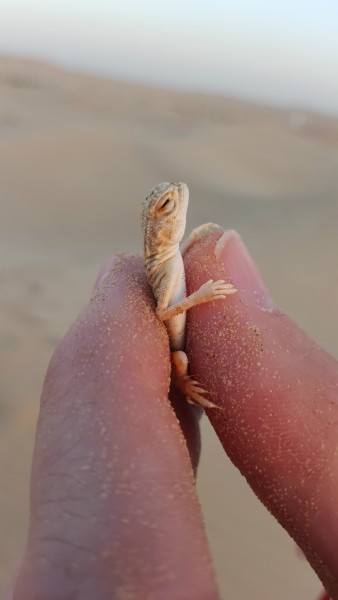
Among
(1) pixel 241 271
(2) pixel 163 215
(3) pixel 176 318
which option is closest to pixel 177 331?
(3) pixel 176 318

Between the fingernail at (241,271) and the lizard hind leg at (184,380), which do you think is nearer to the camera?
the lizard hind leg at (184,380)

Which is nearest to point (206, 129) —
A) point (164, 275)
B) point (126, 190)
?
point (126, 190)

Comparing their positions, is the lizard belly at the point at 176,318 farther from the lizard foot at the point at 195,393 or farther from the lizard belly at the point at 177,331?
the lizard foot at the point at 195,393

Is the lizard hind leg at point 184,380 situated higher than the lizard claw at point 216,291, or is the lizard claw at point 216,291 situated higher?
the lizard claw at point 216,291

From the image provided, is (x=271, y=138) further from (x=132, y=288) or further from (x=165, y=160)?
(x=132, y=288)

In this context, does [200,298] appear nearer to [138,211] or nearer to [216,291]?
[216,291]

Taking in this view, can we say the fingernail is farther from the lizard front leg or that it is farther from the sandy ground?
the sandy ground

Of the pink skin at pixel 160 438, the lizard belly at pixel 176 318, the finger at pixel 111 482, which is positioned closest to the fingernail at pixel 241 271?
the pink skin at pixel 160 438

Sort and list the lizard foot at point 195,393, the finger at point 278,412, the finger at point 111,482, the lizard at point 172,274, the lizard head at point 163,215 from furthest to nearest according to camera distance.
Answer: the lizard head at point 163,215
the lizard at point 172,274
the lizard foot at point 195,393
the finger at point 278,412
the finger at point 111,482
